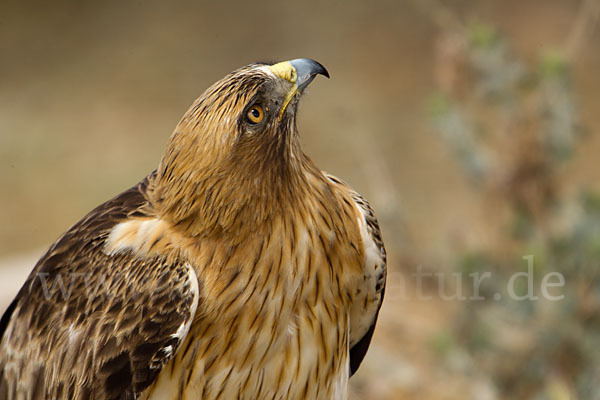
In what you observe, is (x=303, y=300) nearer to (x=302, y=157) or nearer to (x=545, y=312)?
(x=302, y=157)

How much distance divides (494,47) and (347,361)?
2565 millimetres

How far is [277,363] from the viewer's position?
298 cm

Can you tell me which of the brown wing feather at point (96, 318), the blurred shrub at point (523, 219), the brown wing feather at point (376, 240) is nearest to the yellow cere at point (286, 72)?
the brown wing feather at point (376, 240)

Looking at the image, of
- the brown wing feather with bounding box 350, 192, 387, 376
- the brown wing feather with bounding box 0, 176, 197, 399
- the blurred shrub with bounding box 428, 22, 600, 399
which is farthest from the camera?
the blurred shrub with bounding box 428, 22, 600, 399

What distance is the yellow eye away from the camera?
2812mm

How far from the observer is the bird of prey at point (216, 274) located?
2.78 meters

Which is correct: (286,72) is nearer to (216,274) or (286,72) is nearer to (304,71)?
(304,71)

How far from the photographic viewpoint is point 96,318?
286 centimetres

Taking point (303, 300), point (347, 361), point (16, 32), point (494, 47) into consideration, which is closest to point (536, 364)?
point (494, 47)

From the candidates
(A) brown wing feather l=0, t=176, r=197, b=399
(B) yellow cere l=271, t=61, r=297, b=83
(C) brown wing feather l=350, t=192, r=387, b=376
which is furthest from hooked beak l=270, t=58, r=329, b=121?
(A) brown wing feather l=0, t=176, r=197, b=399

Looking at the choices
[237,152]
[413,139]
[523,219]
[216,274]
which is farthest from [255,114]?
[413,139]

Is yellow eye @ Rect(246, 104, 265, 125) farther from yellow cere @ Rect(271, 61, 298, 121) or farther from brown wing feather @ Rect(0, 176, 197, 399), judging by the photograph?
brown wing feather @ Rect(0, 176, 197, 399)

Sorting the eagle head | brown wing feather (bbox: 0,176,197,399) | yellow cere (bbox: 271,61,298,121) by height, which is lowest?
brown wing feather (bbox: 0,176,197,399)

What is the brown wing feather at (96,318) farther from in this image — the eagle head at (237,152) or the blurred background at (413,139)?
the blurred background at (413,139)
